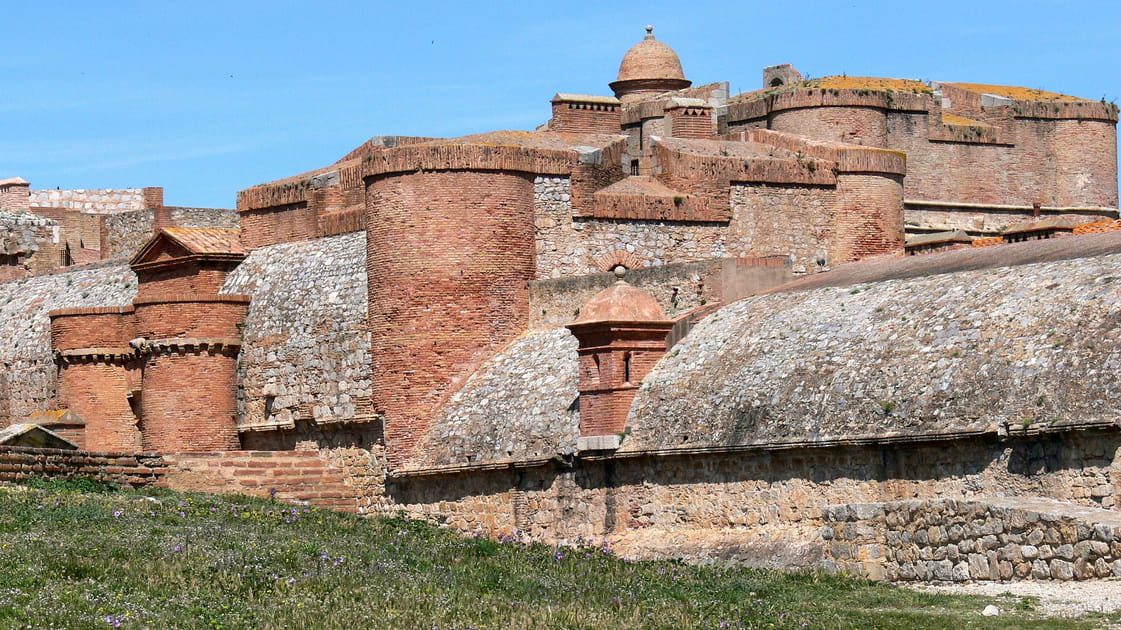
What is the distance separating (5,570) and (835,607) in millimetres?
7837

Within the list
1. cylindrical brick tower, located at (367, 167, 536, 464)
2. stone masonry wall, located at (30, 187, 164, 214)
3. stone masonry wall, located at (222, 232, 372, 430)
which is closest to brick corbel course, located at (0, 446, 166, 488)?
stone masonry wall, located at (222, 232, 372, 430)

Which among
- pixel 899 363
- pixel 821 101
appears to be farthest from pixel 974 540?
pixel 821 101

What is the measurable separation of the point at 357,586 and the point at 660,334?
1086 cm

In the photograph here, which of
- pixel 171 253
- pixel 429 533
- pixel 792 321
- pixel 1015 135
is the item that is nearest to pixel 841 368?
pixel 792 321

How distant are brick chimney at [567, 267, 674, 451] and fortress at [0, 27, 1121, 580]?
0.17 feet

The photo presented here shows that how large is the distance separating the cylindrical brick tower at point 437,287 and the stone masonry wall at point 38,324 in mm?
9109

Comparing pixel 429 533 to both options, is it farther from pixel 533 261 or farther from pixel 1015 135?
pixel 1015 135

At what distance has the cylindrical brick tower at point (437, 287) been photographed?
111ft

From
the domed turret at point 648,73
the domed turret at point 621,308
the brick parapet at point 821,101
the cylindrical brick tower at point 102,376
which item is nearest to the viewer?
the domed turret at point 621,308

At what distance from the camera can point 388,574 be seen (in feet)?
69.5

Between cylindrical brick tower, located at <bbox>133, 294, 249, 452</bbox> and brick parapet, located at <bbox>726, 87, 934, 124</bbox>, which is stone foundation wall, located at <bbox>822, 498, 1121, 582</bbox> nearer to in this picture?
cylindrical brick tower, located at <bbox>133, 294, 249, 452</bbox>

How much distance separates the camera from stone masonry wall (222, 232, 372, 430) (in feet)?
115

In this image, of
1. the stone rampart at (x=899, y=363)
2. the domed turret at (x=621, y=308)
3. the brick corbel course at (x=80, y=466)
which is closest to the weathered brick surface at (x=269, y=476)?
the brick corbel course at (x=80, y=466)

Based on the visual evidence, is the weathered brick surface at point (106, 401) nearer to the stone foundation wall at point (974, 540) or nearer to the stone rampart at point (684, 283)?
the stone rampart at point (684, 283)
